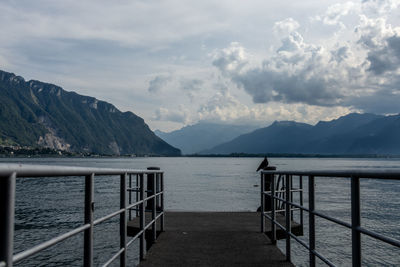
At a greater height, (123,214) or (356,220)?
(356,220)

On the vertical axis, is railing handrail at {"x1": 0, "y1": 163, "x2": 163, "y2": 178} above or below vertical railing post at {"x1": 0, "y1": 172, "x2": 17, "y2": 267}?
above

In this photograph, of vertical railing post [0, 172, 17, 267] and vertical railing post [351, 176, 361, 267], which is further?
vertical railing post [351, 176, 361, 267]

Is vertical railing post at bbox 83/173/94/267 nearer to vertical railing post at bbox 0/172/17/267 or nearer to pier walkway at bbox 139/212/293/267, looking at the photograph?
vertical railing post at bbox 0/172/17/267

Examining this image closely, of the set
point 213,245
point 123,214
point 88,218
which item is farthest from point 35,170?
→ point 213,245

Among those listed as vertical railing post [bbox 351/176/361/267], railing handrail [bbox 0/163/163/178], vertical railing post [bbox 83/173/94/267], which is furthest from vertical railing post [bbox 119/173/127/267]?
vertical railing post [bbox 351/176/361/267]

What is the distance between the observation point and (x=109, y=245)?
18.1m

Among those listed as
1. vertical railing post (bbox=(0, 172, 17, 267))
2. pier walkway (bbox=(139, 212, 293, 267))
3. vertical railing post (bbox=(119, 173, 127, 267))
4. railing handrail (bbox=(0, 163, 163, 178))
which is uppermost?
Answer: railing handrail (bbox=(0, 163, 163, 178))

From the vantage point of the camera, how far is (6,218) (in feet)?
5.75

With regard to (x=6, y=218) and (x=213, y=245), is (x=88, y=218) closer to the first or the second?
(x=6, y=218)

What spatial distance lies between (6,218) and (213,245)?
565 cm

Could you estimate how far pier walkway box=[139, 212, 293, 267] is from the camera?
19.3 ft

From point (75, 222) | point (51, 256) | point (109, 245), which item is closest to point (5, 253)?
point (51, 256)

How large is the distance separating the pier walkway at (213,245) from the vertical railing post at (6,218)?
4.12 m

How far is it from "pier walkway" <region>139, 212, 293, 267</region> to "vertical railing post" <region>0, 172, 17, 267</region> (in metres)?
4.12
